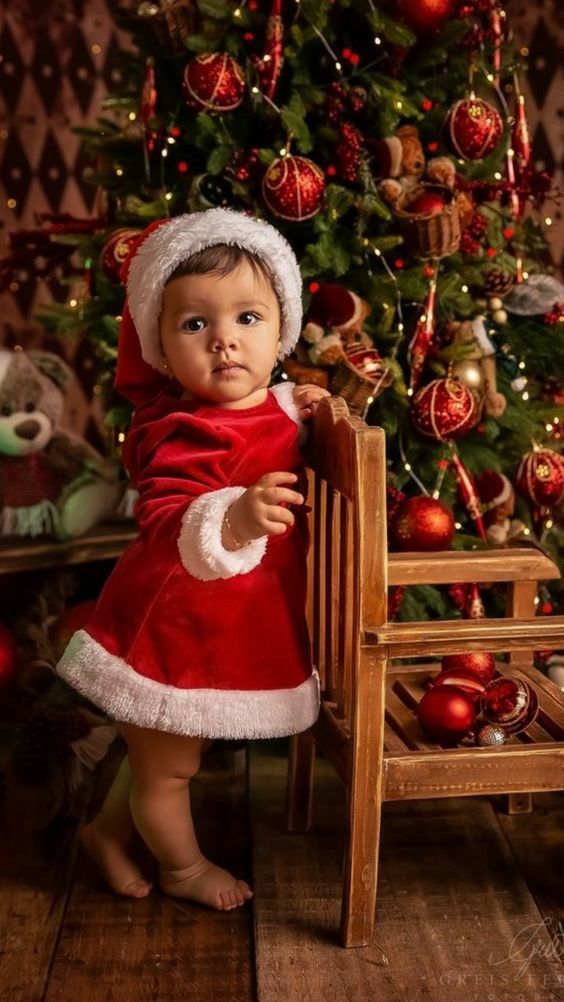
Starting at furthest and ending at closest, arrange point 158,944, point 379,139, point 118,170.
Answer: point 118,170
point 379,139
point 158,944

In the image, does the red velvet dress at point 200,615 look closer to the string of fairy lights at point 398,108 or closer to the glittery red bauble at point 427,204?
the string of fairy lights at point 398,108

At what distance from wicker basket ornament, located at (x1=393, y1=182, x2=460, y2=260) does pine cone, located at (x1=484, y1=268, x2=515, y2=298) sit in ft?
0.48

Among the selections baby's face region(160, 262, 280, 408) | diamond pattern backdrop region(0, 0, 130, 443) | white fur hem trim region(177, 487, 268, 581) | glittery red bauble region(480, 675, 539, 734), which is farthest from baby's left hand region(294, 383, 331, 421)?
diamond pattern backdrop region(0, 0, 130, 443)

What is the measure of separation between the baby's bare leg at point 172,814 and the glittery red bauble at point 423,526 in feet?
1.76

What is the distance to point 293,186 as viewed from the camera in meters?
1.81

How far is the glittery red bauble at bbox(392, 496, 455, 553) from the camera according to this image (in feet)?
6.15

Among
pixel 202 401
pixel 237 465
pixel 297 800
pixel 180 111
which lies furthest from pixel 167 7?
pixel 297 800

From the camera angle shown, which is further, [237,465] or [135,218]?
[135,218]

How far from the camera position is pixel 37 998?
1389 millimetres

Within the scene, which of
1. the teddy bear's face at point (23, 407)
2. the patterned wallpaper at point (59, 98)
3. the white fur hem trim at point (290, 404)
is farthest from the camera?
the patterned wallpaper at point (59, 98)

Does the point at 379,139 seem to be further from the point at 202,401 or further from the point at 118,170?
the point at 202,401

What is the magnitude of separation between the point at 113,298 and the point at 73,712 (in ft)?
2.58

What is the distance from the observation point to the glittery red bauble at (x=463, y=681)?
1.58 m

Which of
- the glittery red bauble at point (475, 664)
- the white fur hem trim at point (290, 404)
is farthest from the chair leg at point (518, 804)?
the white fur hem trim at point (290, 404)
